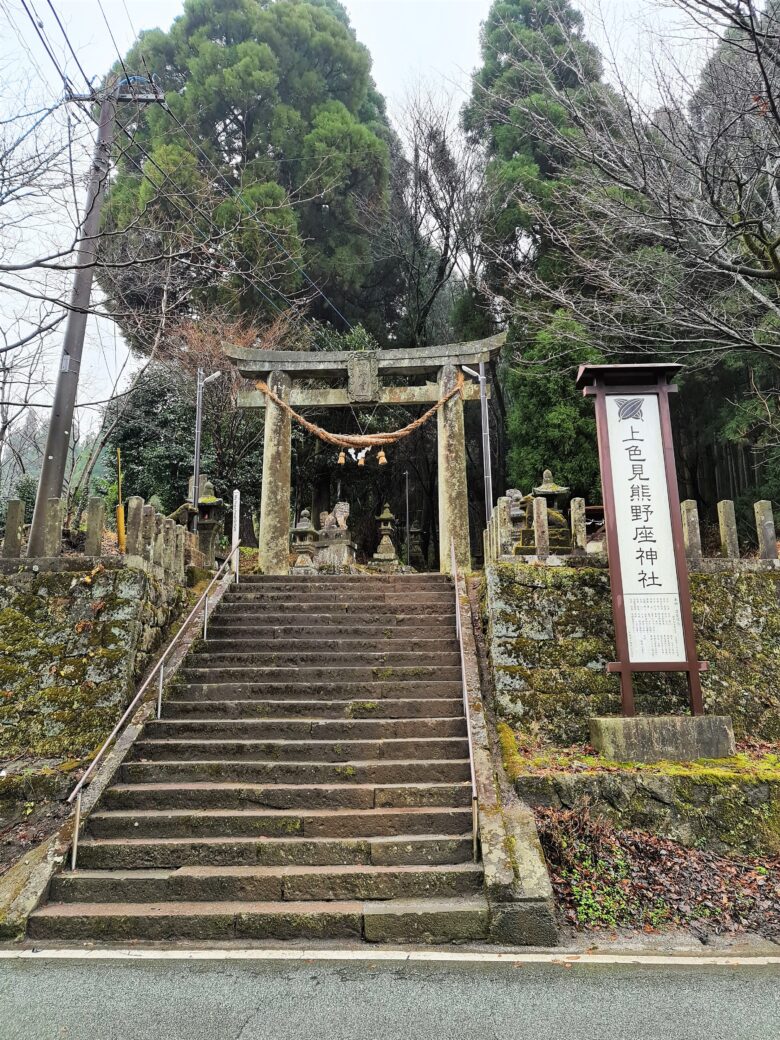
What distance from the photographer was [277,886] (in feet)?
14.3

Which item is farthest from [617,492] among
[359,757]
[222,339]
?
[222,339]

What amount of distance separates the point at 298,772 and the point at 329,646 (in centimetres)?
199

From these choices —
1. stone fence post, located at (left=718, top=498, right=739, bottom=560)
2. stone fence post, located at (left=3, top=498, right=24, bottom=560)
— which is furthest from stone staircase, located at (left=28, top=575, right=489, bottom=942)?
stone fence post, located at (left=718, top=498, right=739, bottom=560)

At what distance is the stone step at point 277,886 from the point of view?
433 centimetres

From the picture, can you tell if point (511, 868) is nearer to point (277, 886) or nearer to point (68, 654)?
point (277, 886)

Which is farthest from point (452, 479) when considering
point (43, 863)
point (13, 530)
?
point (43, 863)

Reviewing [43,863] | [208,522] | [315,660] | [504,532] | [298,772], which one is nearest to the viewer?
[43,863]

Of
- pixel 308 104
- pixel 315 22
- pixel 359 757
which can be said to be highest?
pixel 315 22

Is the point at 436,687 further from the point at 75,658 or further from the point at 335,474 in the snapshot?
the point at 335,474

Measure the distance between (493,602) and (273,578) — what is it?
376 centimetres

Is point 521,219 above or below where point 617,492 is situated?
above

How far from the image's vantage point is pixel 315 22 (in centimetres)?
2052

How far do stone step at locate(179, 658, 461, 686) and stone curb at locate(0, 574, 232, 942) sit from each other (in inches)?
35.5

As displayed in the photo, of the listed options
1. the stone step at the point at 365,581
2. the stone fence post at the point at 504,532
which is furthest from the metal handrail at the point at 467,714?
the stone fence post at the point at 504,532
